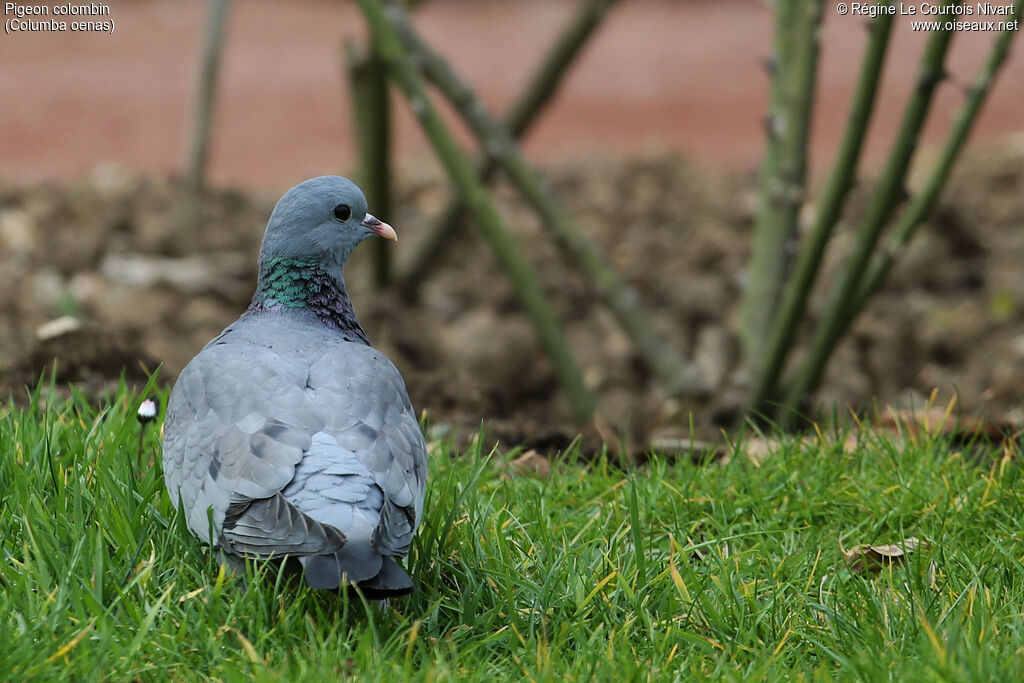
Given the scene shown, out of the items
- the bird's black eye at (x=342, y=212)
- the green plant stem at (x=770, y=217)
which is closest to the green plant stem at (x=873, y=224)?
the green plant stem at (x=770, y=217)

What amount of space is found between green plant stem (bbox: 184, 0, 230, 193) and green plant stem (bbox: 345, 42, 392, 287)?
139cm

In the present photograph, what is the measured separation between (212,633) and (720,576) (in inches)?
44.8

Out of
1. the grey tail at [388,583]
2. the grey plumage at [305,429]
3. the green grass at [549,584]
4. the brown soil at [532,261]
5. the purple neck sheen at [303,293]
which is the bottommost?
the brown soil at [532,261]

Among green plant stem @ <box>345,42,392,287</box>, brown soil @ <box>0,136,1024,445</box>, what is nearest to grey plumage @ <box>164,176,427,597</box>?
brown soil @ <box>0,136,1024,445</box>

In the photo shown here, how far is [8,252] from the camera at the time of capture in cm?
629

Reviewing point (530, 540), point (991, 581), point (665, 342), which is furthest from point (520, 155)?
point (991, 581)

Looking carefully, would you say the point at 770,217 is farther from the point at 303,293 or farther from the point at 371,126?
the point at 303,293

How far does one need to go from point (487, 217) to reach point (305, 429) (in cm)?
245

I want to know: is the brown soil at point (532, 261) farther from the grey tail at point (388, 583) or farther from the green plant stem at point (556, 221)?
the grey tail at point (388, 583)

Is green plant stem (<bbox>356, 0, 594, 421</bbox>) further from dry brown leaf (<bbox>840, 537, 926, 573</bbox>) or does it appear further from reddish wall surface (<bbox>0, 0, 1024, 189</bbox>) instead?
reddish wall surface (<bbox>0, 0, 1024, 189</bbox>)

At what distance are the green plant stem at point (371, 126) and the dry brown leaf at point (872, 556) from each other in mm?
3172

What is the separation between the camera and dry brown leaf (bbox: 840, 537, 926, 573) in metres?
3.06

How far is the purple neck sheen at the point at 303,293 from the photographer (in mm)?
3125

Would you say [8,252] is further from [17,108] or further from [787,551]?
[17,108]
